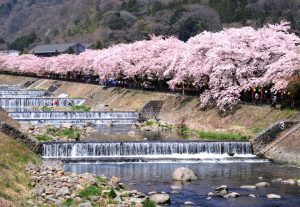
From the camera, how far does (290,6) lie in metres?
141

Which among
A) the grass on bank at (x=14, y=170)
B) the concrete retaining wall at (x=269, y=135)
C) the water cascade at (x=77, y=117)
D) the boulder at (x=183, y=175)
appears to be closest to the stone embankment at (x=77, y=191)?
the grass on bank at (x=14, y=170)

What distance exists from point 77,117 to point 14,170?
104ft

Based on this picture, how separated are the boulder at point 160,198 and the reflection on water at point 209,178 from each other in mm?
375

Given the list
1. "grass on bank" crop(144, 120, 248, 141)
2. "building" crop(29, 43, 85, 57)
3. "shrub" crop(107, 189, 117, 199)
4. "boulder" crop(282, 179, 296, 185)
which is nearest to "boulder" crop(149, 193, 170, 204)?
"shrub" crop(107, 189, 117, 199)

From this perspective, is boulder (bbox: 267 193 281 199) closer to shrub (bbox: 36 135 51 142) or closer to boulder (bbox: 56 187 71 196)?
boulder (bbox: 56 187 71 196)

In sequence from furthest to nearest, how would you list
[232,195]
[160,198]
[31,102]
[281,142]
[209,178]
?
[31,102] < [281,142] < [209,178] < [232,195] < [160,198]

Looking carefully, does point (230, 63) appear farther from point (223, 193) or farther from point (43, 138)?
point (223, 193)

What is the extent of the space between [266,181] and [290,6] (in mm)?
118197

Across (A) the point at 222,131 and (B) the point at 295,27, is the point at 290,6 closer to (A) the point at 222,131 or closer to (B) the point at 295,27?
(B) the point at 295,27

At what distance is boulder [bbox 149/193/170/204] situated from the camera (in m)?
24.0

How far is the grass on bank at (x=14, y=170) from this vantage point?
2065cm

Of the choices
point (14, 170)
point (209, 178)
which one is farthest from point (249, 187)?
point (14, 170)

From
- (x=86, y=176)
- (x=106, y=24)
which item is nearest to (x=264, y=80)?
(x=86, y=176)

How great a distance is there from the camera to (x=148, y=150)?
37875 mm
